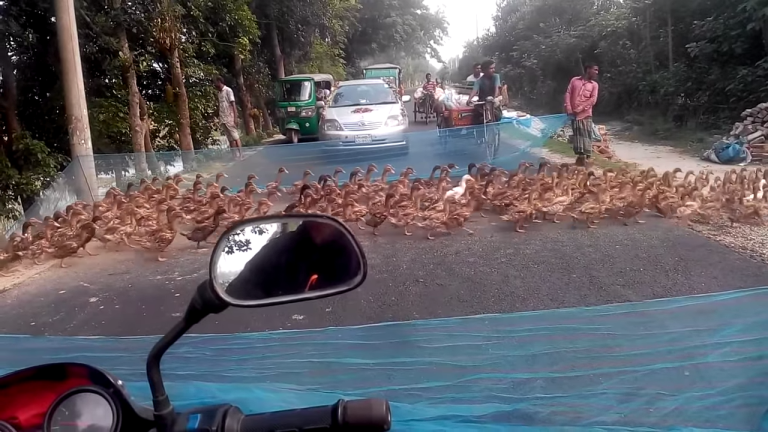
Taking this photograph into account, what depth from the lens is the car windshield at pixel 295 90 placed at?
19.4m

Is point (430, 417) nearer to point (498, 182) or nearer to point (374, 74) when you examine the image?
point (498, 182)

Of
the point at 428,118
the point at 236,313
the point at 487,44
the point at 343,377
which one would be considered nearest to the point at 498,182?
the point at 236,313

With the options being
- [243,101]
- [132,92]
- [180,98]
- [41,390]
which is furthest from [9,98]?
[243,101]

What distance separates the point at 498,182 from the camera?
7.77 metres

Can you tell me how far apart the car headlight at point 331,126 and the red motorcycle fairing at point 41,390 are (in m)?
10.6

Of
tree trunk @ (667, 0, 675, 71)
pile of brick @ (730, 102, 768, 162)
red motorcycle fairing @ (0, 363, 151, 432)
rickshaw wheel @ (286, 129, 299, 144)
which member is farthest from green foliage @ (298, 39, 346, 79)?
red motorcycle fairing @ (0, 363, 151, 432)

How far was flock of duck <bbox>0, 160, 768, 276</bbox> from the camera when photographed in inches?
263

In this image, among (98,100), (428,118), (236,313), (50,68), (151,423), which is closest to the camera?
(151,423)

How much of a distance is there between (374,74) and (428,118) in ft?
27.9

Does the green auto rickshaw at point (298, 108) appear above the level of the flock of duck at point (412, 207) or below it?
above

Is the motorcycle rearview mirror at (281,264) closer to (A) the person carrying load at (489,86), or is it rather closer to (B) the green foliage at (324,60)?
(A) the person carrying load at (489,86)

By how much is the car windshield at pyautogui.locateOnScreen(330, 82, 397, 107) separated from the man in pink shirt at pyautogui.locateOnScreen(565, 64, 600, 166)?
162 inches

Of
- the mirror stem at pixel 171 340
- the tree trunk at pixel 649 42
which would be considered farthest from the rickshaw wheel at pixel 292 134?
the mirror stem at pixel 171 340

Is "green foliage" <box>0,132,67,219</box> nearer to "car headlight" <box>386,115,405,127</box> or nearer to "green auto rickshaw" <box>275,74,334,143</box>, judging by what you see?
"car headlight" <box>386,115,405,127</box>
